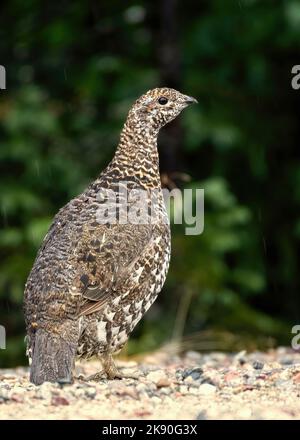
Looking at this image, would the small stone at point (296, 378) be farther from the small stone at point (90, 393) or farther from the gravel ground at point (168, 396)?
the small stone at point (90, 393)

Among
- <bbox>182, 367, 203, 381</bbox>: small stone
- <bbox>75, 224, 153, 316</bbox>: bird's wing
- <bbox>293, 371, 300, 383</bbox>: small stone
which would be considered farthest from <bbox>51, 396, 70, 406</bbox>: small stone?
<bbox>293, 371, 300, 383</bbox>: small stone

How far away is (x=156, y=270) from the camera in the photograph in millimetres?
6684

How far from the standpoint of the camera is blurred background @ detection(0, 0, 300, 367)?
11992 mm

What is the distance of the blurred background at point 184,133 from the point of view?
12.0 metres

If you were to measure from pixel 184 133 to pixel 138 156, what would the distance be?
5751 mm

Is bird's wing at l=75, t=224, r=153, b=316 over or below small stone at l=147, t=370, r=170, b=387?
over

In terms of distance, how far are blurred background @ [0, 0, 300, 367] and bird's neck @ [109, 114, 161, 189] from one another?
172 inches

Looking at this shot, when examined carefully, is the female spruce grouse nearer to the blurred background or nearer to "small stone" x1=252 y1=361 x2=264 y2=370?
"small stone" x1=252 y1=361 x2=264 y2=370

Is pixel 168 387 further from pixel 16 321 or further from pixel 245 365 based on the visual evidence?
pixel 16 321

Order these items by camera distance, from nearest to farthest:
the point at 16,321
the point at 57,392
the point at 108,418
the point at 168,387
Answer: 1. the point at 108,418
2. the point at 57,392
3. the point at 168,387
4. the point at 16,321

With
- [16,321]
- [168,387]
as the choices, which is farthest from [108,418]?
[16,321]

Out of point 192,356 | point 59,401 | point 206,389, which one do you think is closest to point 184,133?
point 192,356

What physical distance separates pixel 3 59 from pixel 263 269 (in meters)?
4.37

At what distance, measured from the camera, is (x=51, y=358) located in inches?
240
